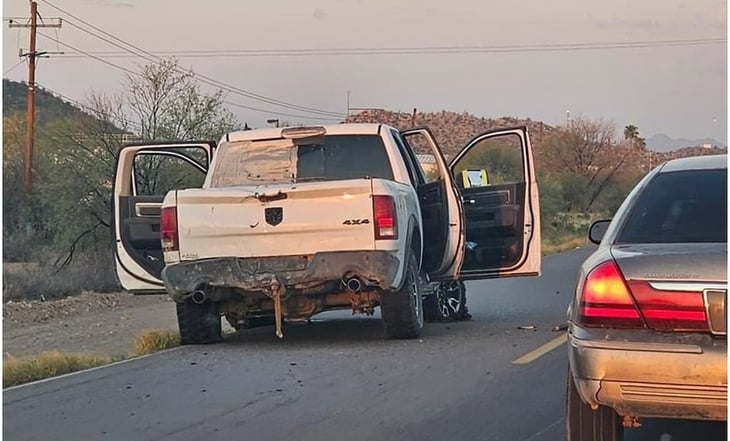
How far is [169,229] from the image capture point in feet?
33.9

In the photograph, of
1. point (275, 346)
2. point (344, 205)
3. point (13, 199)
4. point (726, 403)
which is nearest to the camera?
point (726, 403)

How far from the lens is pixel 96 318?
1998 cm

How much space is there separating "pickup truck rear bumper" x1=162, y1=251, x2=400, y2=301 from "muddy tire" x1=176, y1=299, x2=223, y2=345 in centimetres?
54

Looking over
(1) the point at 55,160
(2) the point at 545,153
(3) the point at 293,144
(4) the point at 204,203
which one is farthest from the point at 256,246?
(2) the point at 545,153

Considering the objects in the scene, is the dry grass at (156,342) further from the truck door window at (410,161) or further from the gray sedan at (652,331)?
the gray sedan at (652,331)

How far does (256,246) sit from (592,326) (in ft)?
18.1

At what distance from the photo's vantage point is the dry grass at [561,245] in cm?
3539

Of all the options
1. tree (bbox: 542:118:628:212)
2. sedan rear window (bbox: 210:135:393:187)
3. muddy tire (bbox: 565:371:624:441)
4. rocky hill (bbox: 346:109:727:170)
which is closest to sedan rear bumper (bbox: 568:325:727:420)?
muddy tire (bbox: 565:371:624:441)

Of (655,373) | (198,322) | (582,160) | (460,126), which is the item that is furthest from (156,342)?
(460,126)

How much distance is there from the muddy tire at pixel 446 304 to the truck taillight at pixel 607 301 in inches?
293

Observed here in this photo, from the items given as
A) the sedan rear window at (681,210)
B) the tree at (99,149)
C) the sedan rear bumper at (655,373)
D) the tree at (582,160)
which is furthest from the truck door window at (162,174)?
the tree at (582,160)

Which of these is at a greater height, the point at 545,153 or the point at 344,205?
the point at 545,153

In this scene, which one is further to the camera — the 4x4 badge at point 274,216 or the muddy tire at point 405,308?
the muddy tire at point 405,308

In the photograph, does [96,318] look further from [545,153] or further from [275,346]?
[545,153]
